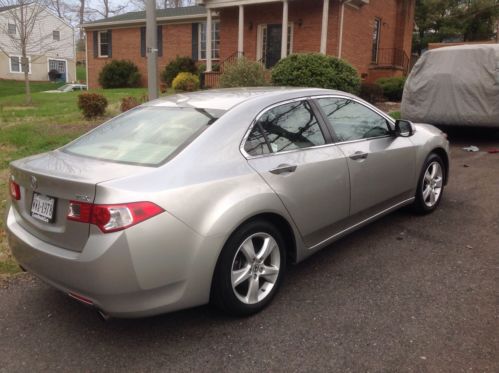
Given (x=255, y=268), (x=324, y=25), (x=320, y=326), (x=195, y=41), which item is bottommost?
(x=320, y=326)

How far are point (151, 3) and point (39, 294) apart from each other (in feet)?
18.1

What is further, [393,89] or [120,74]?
[120,74]

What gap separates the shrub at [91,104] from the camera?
11898 millimetres

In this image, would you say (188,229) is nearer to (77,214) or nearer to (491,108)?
(77,214)

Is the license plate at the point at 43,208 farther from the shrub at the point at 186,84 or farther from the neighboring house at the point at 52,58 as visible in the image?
the neighboring house at the point at 52,58

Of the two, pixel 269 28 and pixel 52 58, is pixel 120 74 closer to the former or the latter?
pixel 269 28

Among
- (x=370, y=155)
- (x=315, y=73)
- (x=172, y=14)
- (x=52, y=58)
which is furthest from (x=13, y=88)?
(x=370, y=155)

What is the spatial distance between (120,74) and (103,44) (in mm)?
4065

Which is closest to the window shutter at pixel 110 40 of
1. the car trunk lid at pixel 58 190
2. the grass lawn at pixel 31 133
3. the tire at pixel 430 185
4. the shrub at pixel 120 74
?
the shrub at pixel 120 74

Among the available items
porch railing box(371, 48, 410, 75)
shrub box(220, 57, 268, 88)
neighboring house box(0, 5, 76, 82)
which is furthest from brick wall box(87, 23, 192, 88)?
neighboring house box(0, 5, 76, 82)

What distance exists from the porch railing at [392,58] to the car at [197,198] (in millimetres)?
19110

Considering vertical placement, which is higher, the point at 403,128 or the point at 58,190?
the point at 403,128

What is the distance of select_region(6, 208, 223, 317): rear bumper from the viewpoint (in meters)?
2.65

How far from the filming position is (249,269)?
3.25 metres
